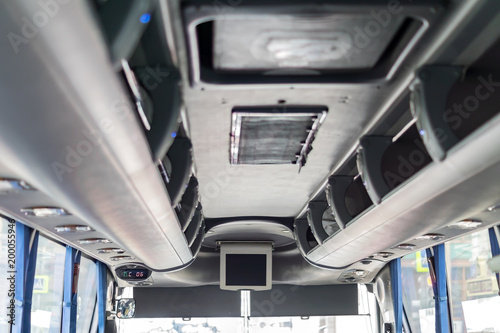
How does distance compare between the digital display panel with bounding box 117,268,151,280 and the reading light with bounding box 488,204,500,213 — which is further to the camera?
the digital display panel with bounding box 117,268,151,280

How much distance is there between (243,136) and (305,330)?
7741mm

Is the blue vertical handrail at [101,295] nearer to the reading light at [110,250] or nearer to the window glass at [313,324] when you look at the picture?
the reading light at [110,250]

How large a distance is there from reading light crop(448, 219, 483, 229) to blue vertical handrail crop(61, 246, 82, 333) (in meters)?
5.30

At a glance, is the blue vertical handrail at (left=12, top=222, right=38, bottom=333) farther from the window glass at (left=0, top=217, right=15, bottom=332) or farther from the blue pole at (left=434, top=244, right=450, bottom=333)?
the blue pole at (left=434, top=244, right=450, bottom=333)

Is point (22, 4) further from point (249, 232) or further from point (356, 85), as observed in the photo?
point (249, 232)

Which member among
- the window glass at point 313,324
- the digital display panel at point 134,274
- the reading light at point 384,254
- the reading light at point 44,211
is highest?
the reading light at point 44,211

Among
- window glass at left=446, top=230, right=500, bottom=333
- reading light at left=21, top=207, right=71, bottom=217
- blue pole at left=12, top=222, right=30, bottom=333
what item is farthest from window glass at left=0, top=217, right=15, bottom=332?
window glass at left=446, top=230, right=500, bottom=333

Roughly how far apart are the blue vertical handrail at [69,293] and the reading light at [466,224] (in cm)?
530

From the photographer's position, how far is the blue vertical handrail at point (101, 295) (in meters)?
10.3

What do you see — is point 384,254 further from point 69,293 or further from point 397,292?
point 69,293

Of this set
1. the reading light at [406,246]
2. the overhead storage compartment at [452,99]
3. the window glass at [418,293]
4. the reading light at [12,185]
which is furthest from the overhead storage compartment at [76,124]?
the window glass at [418,293]

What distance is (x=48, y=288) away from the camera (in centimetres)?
838

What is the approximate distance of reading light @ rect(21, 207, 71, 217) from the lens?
5.48 m

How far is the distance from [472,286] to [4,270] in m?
5.85
